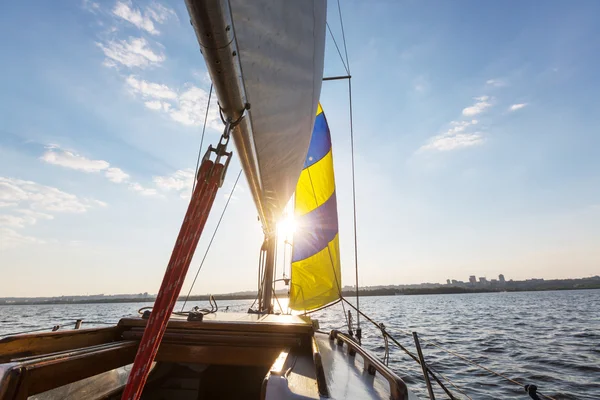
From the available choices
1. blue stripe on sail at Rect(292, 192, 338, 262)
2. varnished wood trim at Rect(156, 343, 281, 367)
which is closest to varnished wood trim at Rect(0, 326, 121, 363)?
varnished wood trim at Rect(156, 343, 281, 367)

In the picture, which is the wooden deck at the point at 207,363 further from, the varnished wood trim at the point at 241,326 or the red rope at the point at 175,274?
the red rope at the point at 175,274

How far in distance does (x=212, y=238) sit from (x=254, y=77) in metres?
2.86

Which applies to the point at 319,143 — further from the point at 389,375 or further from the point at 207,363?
the point at 389,375

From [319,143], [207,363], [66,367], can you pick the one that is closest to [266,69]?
[66,367]

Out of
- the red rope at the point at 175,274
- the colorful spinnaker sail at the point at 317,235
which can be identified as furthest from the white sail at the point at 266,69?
the colorful spinnaker sail at the point at 317,235

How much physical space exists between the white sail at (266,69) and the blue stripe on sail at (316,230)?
15.6ft

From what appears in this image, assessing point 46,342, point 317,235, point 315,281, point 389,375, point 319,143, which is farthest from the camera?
point 319,143

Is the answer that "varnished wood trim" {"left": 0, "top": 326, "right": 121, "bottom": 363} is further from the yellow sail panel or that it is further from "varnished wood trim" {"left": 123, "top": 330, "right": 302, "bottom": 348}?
the yellow sail panel

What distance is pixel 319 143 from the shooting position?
8258 millimetres

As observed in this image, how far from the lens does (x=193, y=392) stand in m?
3.41

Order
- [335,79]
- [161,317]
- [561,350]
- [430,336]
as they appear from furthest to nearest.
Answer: [430,336] < [561,350] < [335,79] < [161,317]

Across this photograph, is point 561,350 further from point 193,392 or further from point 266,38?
point 266,38

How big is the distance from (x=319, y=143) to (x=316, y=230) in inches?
97.1

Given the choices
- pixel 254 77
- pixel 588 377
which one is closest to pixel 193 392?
pixel 254 77
